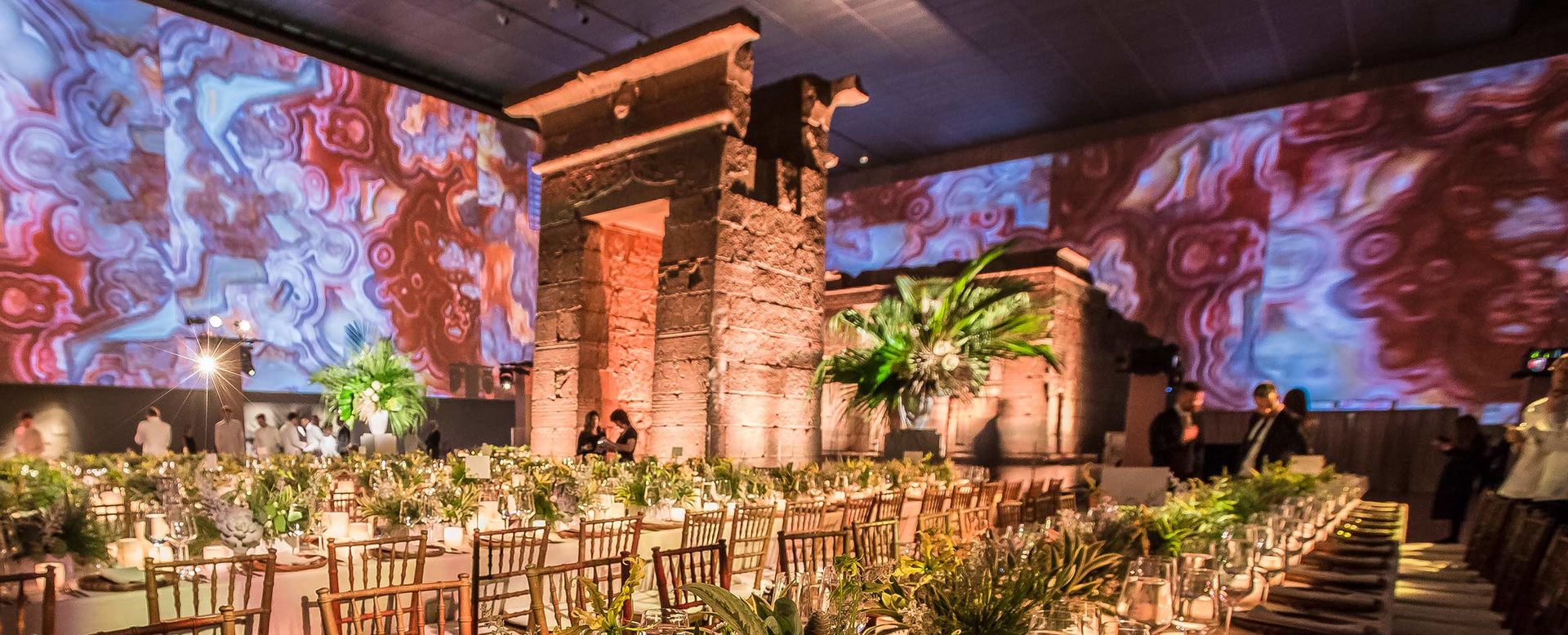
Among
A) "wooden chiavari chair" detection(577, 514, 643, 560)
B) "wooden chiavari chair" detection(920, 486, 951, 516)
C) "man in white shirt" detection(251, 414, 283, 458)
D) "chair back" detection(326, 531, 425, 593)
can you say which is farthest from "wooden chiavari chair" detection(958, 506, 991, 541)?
"man in white shirt" detection(251, 414, 283, 458)

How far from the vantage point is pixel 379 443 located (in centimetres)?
1037

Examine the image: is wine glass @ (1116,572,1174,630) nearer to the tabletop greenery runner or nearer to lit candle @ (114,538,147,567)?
the tabletop greenery runner

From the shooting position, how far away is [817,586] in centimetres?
136

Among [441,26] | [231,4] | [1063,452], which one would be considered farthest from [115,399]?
[1063,452]

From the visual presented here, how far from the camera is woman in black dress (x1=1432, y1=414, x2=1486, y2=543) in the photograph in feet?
25.6

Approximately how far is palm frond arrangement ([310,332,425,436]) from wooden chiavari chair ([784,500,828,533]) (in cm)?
799

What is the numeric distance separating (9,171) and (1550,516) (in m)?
13.8

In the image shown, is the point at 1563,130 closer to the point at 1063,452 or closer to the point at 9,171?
the point at 1063,452

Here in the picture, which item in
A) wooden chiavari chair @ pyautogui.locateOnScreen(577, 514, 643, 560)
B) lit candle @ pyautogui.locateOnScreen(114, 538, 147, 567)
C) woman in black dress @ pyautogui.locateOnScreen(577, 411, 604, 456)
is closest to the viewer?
lit candle @ pyautogui.locateOnScreen(114, 538, 147, 567)

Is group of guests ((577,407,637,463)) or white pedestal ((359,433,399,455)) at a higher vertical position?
group of guests ((577,407,637,463))

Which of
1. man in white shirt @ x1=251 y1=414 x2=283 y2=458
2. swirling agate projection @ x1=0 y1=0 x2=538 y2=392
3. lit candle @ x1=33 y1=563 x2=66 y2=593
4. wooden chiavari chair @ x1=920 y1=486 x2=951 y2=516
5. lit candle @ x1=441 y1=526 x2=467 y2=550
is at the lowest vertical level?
man in white shirt @ x1=251 y1=414 x2=283 y2=458

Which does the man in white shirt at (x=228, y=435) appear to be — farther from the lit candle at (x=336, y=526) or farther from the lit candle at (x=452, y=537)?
the lit candle at (x=452, y=537)

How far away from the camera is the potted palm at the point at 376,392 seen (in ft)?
37.2

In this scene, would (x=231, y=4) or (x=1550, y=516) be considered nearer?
(x=1550, y=516)
